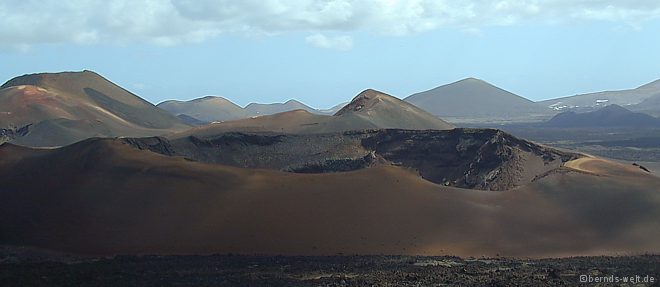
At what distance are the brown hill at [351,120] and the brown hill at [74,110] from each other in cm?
1765

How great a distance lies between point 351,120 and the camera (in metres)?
73.4

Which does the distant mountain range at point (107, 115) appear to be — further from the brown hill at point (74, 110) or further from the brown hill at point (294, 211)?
the brown hill at point (294, 211)

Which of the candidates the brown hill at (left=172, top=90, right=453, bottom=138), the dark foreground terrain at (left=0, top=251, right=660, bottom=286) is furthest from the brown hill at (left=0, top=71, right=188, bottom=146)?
the dark foreground terrain at (left=0, top=251, right=660, bottom=286)

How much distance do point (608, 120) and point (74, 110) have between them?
11784cm

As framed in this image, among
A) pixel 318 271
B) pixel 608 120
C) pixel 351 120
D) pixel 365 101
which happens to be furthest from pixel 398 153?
pixel 608 120

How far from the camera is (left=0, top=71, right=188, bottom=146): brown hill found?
8938cm

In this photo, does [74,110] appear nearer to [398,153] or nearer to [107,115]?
[107,115]

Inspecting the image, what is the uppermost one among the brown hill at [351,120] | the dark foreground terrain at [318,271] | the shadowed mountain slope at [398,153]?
the brown hill at [351,120]

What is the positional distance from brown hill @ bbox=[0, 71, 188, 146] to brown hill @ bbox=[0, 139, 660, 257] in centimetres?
5191

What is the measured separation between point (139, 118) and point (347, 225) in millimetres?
92579

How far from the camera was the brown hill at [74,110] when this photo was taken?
293 feet

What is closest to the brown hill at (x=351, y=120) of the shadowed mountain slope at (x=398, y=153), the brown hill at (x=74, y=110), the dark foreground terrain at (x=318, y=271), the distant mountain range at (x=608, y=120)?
the shadowed mountain slope at (x=398, y=153)

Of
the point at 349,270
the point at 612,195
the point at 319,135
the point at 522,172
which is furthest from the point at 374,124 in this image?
the point at 349,270

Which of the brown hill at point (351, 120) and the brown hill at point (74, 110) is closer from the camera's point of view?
the brown hill at point (351, 120)
